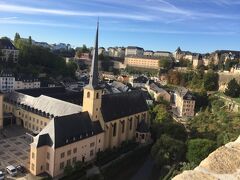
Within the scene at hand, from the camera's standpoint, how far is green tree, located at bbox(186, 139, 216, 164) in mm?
37844

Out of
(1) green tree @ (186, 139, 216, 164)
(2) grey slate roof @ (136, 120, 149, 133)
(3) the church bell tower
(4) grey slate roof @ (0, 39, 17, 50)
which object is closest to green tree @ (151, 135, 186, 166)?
(1) green tree @ (186, 139, 216, 164)

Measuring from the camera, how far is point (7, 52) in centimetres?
9088

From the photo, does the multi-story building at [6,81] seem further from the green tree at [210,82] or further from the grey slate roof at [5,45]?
the green tree at [210,82]

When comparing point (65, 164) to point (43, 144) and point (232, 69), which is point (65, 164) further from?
point (232, 69)

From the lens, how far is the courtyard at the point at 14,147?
3675cm

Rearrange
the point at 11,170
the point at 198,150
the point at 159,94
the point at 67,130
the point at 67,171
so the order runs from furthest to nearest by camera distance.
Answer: the point at 159,94, the point at 198,150, the point at 67,130, the point at 67,171, the point at 11,170

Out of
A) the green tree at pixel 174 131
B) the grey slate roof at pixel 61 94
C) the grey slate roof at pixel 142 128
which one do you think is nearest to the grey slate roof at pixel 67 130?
the grey slate roof at pixel 142 128

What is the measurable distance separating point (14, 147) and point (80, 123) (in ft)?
37.4

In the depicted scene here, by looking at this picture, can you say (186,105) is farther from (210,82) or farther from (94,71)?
(94,71)

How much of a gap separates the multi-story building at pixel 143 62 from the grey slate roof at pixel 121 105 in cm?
9796

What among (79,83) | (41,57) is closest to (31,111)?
(79,83)

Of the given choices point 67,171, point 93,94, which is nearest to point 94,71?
point 93,94

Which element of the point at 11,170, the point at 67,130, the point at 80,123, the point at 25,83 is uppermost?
the point at 25,83

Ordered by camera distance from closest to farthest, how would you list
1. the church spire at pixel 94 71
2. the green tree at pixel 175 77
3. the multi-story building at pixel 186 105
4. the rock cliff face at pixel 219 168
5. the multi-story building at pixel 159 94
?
1. the rock cliff face at pixel 219 168
2. the church spire at pixel 94 71
3. the multi-story building at pixel 186 105
4. the multi-story building at pixel 159 94
5. the green tree at pixel 175 77
